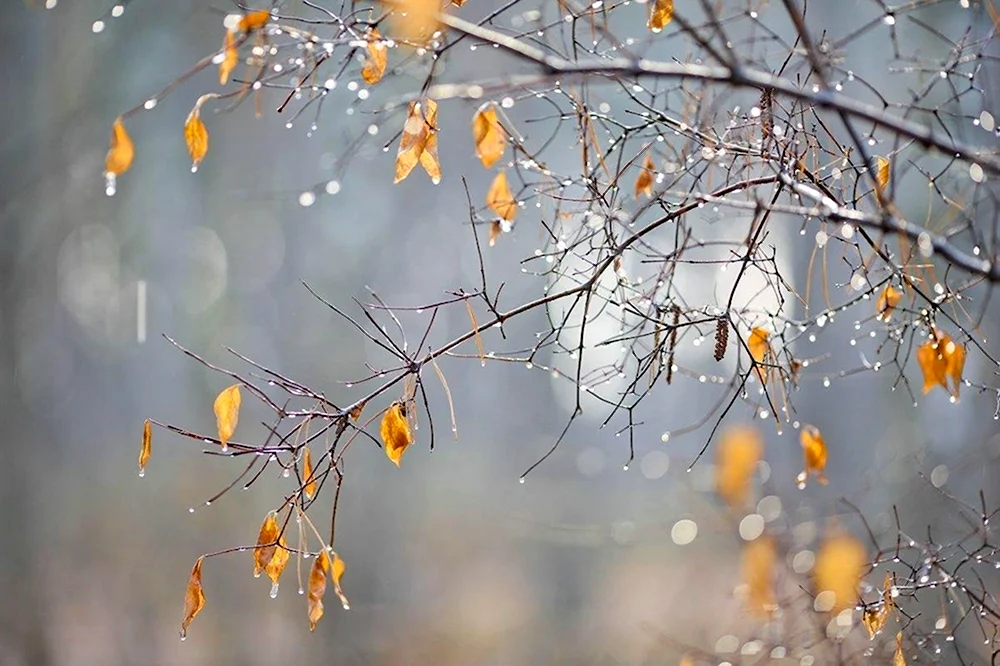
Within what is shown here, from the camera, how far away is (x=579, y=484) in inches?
145

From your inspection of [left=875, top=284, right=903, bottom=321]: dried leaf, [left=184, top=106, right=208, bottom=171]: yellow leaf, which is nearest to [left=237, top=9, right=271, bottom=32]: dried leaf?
[left=184, top=106, right=208, bottom=171]: yellow leaf

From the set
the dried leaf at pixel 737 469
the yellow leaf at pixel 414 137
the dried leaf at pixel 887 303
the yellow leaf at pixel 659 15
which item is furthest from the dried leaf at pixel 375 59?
the dried leaf at pixel 737 469

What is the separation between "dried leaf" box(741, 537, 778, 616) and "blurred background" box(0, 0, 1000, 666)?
140cm

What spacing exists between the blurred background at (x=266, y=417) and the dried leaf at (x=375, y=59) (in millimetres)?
2497

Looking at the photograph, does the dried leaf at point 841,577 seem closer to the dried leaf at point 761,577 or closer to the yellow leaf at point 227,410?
the dried leaf at point 761,577

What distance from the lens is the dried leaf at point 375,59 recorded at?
86 centimetres

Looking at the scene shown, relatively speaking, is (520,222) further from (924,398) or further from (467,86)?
(467,86)

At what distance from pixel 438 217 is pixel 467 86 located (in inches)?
116

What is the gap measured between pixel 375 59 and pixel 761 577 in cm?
126

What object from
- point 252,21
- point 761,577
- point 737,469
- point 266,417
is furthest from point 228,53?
point 266,417

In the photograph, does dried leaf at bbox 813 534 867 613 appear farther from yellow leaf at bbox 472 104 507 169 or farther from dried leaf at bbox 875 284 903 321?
yellow leaf at bbox 472 104 507 169

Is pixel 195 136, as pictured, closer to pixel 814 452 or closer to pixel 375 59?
pixel 375 59

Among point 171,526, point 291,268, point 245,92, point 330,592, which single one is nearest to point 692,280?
point 291,268

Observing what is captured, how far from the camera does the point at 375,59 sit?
2.84ft
